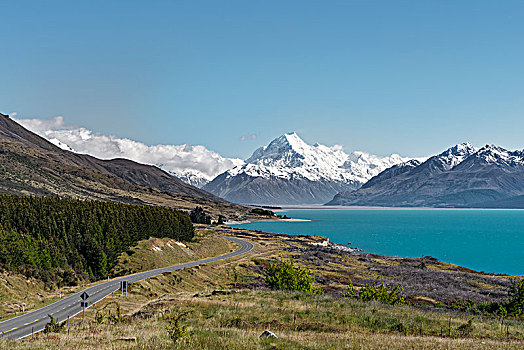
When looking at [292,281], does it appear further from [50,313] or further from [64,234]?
[64,234]

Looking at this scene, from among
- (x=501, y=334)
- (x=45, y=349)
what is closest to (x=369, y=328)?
(x=501, y=334)

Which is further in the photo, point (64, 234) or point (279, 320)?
point (64, 234)

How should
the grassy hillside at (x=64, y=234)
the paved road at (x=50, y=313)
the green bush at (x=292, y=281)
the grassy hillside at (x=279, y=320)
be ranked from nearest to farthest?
the grassy hillside at (x=279, y=320)
the paved road at (x=50, y=313)
the green bush at (x=292, y=281)
the grassy hillside at (x=64, y=234)

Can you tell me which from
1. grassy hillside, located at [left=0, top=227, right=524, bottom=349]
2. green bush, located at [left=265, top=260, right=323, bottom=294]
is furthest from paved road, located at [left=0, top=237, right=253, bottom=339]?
green bush, located at [left=265, top=260, right=323, bottom=294]

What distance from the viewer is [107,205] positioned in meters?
94.2

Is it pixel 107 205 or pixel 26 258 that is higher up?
pixel 107 205

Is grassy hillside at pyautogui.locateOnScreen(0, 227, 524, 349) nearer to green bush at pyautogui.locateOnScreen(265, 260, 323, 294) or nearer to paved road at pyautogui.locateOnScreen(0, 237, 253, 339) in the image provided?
paved road at pyautogui.locateOnScreen(0, 237, 253, 339)

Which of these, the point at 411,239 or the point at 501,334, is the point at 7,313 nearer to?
the point at 501,334

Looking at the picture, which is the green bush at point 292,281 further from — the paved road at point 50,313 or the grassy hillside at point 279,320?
the paved road at point 50,313

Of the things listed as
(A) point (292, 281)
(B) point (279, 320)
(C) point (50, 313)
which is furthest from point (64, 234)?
(B) point (279, 320)

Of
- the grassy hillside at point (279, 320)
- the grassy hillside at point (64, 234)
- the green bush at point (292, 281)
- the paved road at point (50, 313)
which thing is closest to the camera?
the grassy hillside at point (279, 320)

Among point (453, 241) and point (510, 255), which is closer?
point (510, 255)

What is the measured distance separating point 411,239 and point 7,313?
18074cm

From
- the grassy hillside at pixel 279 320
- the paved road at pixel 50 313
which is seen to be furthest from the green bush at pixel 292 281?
the paved road at pixel 50 313
